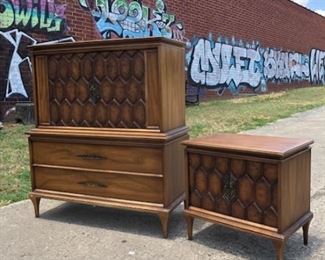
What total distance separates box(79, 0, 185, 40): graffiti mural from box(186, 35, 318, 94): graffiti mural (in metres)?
1.56

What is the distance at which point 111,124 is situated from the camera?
411 cm

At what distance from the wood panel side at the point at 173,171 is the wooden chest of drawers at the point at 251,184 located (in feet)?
0.63

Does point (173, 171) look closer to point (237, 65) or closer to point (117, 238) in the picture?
point (117, 238)

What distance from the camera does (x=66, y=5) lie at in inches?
456

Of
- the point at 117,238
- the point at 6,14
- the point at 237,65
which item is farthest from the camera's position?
the point at 237,65

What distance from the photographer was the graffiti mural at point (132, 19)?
1301 centimetres

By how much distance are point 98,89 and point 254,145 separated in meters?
1.44

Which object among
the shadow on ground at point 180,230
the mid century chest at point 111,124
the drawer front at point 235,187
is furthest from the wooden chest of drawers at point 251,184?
the mid century chest at point 111,124

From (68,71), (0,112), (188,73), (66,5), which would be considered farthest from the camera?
(188,73)

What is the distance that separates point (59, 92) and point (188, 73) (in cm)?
1318

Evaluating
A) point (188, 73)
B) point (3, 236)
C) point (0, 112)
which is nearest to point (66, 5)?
point (0, 112)

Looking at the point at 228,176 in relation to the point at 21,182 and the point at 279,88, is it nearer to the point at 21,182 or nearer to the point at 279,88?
the point at 21,182

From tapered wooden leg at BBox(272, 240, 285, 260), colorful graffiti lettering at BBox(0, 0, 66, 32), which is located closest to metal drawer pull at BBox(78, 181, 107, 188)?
tapered wooden leg at BBox(272, 240, 285, 260)

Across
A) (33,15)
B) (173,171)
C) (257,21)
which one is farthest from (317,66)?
(173,171)
